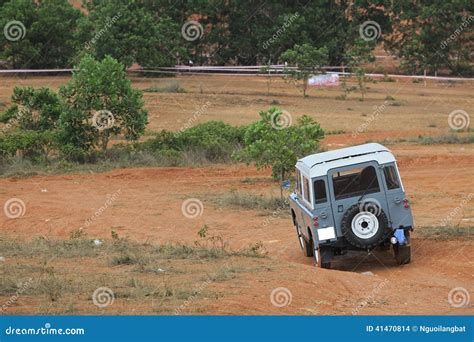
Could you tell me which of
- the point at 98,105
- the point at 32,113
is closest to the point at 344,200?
the point at 98,105

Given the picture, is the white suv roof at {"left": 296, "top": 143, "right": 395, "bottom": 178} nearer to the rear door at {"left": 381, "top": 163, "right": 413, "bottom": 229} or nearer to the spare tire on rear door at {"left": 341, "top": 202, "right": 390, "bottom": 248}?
the rear door at {"left": 381, "top": 163, "right": 413, "bottom": 229}

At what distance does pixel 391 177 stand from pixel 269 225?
4896 millimetres

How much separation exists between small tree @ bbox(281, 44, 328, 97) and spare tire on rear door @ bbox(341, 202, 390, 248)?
31.7 meters

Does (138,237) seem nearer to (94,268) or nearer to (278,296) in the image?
(94,268)

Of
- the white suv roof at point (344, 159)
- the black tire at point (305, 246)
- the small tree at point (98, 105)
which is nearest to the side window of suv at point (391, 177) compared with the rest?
the white suv roof at point (344, 159)

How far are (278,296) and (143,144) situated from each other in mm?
18356

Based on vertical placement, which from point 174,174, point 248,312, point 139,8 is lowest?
point 248,312

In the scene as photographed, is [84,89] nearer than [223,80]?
Yes

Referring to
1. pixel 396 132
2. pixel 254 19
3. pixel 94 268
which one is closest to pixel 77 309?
Answer: pixel 94 268

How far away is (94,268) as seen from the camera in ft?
45.4

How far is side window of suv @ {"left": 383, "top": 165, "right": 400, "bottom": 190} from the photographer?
14766mm

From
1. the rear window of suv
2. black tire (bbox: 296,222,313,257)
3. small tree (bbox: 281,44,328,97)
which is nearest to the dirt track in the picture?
black tire (bbox: 296,222,313,257)

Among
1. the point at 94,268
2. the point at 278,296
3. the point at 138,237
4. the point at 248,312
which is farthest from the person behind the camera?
the point at 138,237

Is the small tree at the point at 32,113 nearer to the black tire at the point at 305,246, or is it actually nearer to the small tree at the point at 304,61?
the black tire at the point at 305,246
